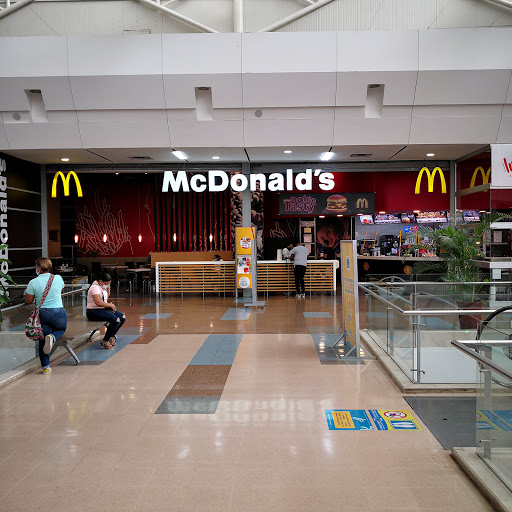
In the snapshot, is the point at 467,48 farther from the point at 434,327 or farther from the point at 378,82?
the point at 434,327

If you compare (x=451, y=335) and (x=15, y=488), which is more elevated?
(x=451, y=335)

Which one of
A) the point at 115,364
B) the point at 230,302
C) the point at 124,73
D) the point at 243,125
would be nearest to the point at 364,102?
the point at 243,125

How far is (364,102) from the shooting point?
35.8 feet

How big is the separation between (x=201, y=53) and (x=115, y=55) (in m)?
1.59

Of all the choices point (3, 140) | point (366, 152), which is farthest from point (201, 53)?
point (3, 140)

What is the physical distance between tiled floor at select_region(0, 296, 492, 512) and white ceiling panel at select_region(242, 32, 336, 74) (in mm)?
5776

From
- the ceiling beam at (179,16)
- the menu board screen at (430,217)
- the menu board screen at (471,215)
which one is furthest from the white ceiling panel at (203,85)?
the menu board screen at (430,217)

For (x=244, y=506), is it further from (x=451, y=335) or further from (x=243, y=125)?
(x=243, y=125)

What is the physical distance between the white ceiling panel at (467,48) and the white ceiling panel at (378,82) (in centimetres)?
49

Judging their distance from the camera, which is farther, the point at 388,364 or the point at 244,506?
the point at 388,364

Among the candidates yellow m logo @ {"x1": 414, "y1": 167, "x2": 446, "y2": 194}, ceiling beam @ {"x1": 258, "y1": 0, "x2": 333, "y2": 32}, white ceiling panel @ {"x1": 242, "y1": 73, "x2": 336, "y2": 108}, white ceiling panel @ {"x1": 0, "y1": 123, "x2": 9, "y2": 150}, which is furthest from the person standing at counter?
white ceiling panel @ {"x1": 0, "y1": 123, "x2": 9, "y2": 150}

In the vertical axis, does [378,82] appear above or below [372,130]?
above

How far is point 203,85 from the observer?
1069 centimetres

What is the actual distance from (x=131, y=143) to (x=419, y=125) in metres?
6.06
